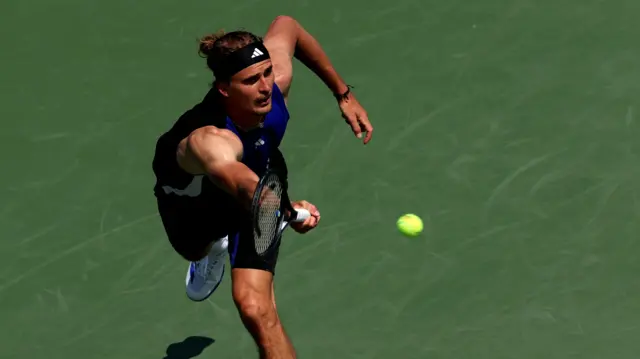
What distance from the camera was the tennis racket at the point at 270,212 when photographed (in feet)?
28.2

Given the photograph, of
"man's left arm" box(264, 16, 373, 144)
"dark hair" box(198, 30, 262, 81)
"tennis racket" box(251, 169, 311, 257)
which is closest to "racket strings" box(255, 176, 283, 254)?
"tennis racket" box(251, 169, 311, 257)

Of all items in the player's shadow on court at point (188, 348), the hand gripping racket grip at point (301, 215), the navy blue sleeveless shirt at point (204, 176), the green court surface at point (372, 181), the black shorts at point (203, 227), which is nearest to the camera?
the hand gripping racket grip at point (301, 215)

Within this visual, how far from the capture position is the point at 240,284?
950 centimetres

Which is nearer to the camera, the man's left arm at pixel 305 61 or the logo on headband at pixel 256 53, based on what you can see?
the logo on headband at pixel 256 53

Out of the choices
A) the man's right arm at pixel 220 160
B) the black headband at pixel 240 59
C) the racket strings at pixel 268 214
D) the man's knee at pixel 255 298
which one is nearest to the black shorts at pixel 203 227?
the man's knee at pixel 255 298

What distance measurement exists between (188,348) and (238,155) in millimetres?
2478

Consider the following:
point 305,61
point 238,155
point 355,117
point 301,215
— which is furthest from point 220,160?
point 305,61

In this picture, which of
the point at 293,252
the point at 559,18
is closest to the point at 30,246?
the point at 293,252

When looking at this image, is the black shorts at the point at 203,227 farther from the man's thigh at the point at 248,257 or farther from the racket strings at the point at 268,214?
the racket strings at the point at 268,214

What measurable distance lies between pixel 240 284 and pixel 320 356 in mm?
1585

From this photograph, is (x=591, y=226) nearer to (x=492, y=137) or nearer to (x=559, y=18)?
(x=492, y=137)

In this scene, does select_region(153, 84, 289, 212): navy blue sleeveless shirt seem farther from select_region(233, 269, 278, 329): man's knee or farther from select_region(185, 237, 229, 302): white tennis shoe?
select_region(185, 237, 229, 302): white tennis shoe

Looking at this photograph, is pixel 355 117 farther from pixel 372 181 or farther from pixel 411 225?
pixel 372 181

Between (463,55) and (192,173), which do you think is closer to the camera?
(192,173)
